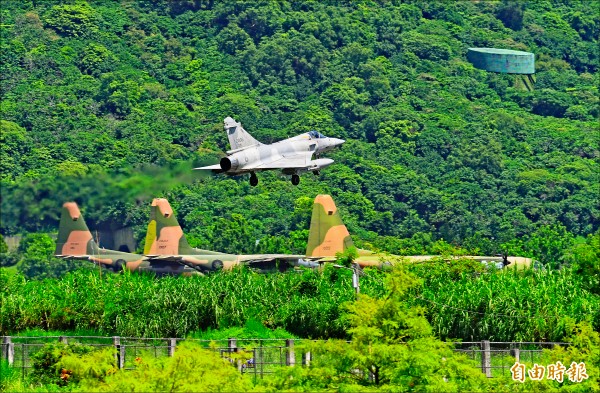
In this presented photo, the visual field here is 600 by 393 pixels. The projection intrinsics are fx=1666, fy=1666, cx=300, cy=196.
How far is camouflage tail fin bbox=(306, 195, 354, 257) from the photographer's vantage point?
13662 centimetres

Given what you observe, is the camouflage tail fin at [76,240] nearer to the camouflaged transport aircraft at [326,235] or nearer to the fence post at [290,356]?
the camouflaged transport aircraft at [326,235]

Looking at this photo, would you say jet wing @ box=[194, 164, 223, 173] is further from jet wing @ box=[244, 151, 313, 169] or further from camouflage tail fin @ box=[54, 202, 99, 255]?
camouflage tail fin @ box=[54, 202, 99, 255]

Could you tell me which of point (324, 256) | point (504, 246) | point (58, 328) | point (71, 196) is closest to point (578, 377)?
point (71, 196)

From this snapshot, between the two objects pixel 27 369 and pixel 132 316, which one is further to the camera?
pixel 132 316

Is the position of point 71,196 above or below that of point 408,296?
above

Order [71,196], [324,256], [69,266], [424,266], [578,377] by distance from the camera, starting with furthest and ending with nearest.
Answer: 1. [69,266]
2. [324,256]
3. [424,266]
4. [578,377]
5. [71,196]

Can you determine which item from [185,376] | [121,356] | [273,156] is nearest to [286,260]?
[273,156]

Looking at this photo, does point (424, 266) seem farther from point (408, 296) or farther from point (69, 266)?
point (69, 266)

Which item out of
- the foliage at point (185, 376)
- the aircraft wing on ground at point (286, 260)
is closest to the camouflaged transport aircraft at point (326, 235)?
the aircraft wing on ground at point (286, 260)

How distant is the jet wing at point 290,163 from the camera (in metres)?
91.8

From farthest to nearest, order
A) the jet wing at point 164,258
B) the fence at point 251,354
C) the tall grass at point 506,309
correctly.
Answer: the jet wing at point 164,258, the tall grass at point 506,309, the fence at point 251,354

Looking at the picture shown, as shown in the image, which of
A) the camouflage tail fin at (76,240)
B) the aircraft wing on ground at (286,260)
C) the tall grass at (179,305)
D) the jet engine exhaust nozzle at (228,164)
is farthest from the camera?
the aircraft wing on ground at (286,260)

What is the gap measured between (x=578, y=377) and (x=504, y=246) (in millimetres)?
109877

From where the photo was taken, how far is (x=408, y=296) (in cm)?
9256
